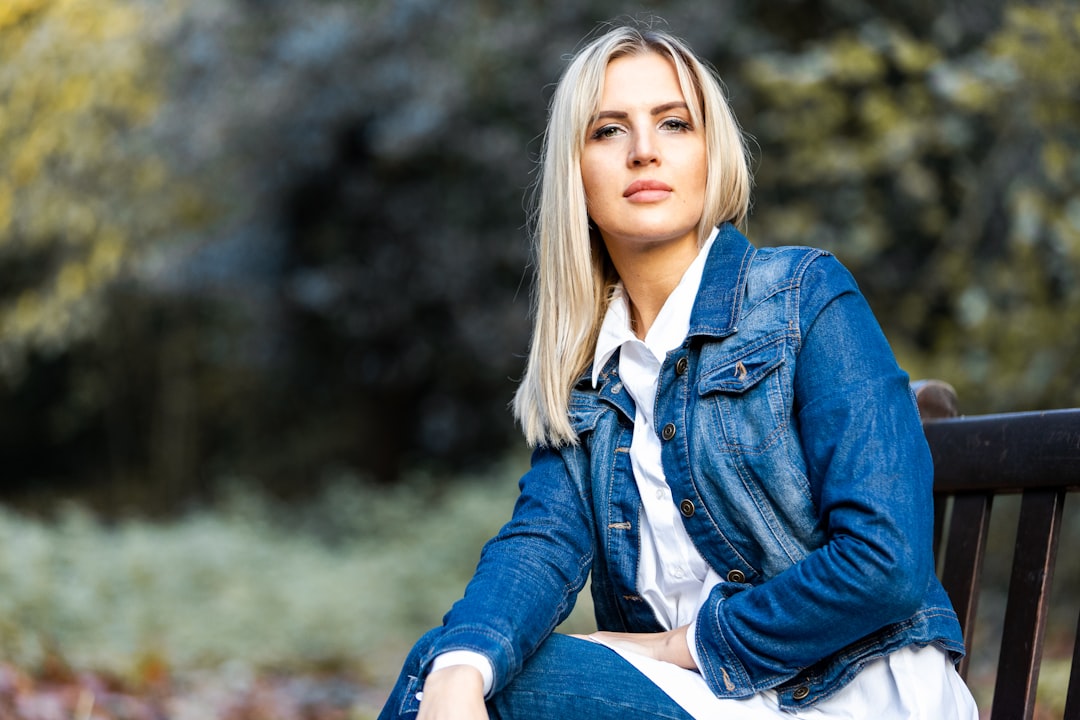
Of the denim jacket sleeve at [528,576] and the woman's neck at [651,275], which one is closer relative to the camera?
the denim jacket sleeve at [528,576]

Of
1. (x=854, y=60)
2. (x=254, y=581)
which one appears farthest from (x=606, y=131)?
(x=254, y=581)

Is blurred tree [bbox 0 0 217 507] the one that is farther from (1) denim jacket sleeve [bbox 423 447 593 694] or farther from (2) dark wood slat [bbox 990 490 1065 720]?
(2) dark wood slat [bbox 990 490 1065 720]

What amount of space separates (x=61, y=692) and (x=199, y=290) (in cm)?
717

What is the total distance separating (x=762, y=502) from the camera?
1815 millimetres

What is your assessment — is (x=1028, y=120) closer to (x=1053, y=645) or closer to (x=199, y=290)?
(x=1053, y=645)

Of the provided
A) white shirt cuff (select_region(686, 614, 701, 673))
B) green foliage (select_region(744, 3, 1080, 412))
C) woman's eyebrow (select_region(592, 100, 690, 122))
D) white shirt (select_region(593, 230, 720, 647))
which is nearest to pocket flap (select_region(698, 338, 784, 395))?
white shirt (select_region(593, 230, 720, 647))

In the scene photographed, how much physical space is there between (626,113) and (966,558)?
952 millimetres

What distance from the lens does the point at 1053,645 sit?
17.3 feet

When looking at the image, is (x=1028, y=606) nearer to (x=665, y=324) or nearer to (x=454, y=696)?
(x=665, y=324)

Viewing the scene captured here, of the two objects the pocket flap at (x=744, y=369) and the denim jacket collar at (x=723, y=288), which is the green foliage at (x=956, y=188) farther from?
the pocket flap at (x=744, y=369)

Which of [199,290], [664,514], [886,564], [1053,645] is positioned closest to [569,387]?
[664,514]

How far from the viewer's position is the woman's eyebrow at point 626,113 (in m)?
2.04

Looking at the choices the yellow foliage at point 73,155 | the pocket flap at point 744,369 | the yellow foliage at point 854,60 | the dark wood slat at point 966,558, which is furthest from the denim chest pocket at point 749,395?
the yellow foliage at point 73,155

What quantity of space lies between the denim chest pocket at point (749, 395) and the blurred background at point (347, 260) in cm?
258
